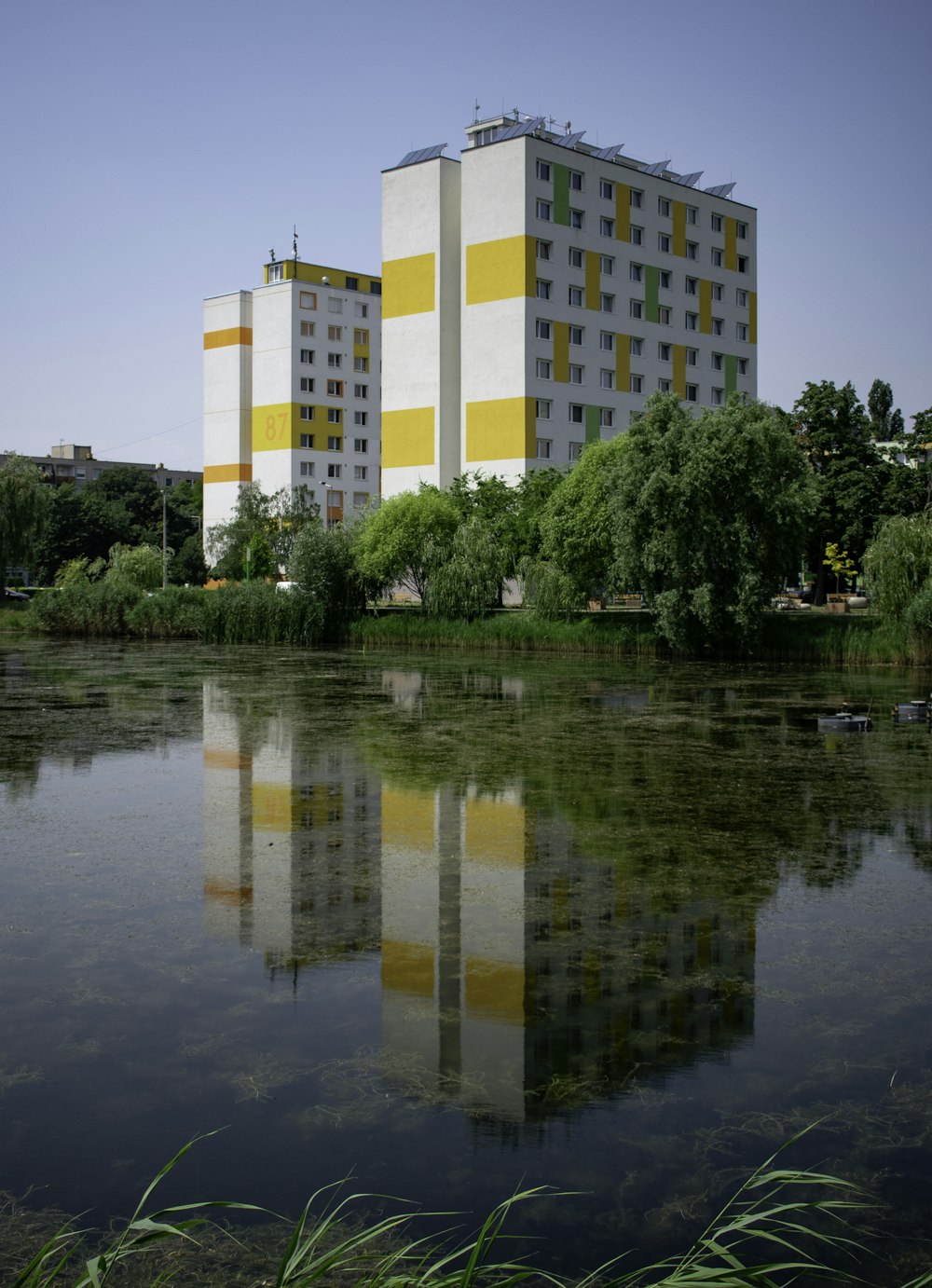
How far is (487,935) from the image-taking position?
724 cm

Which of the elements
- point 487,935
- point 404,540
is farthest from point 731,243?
point 487,935

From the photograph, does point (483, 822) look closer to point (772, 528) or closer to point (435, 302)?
point (772, 528)

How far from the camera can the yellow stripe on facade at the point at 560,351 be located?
5828 centimetres

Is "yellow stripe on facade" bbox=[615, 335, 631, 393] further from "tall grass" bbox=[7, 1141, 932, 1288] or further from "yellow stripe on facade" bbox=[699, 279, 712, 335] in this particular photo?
"tall grass" bbox=[7, 1141, 932, 1288]

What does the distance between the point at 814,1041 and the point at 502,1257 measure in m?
2.31

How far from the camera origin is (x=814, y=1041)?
220 inches

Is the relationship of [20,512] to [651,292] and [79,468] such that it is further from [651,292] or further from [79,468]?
[79,468]

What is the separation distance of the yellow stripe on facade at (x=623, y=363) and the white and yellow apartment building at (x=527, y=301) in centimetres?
6

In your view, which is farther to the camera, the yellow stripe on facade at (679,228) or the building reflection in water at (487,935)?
the yellow stripe on facade at (679,228)

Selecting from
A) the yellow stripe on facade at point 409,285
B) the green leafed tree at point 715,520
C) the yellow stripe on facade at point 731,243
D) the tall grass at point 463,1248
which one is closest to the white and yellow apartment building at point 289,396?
the yellow stripe on facade at point 409,285

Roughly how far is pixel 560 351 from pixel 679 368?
30.3 feet

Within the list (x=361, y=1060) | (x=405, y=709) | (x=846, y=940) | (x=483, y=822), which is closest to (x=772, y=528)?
(x=405, y=709)

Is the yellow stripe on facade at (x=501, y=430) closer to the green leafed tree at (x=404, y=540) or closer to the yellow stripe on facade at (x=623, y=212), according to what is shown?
the green leafed tree at (x=404, y=540)

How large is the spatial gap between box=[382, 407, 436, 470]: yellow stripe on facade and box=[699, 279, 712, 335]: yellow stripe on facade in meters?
16.4
